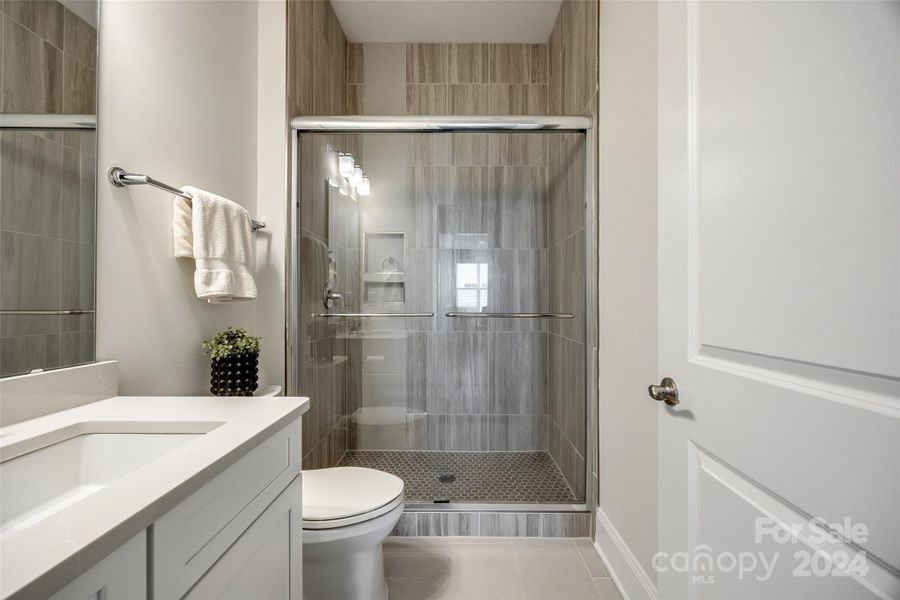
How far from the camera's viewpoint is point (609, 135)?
1.64 m

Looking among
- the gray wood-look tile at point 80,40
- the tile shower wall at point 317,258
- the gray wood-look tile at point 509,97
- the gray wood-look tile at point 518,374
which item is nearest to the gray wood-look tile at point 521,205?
the gray wood-look tile at point 518,374

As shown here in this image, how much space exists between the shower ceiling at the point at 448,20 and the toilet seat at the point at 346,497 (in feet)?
8.37

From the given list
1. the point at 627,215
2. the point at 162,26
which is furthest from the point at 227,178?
the point at 627,215

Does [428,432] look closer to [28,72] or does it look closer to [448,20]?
[28,72]

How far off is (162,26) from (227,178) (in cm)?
49

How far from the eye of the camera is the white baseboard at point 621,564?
4.26 ft

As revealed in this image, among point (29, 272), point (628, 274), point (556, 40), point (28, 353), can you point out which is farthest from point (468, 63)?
point (28, 353)

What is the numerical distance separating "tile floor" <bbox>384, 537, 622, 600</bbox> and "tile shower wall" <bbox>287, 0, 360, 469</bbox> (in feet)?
1.92

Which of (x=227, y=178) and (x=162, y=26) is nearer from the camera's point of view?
(x=162, y=26)

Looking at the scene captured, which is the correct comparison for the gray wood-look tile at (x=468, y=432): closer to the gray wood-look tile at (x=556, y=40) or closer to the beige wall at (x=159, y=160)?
the beige wall at (x=159, y=160)

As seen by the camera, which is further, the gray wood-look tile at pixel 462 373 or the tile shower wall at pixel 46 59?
the gray wood-look tile at pixel 462 373

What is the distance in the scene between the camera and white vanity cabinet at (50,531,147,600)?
1.35ft

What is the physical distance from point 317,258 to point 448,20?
1788 mm

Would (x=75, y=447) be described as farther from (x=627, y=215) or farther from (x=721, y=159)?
(x=627, y=215)
